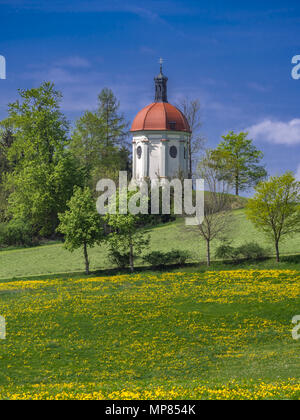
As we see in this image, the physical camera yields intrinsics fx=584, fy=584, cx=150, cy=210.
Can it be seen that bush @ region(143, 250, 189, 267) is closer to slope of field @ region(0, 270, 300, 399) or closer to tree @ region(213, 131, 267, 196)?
slope of field @ region(0, 270, 300, 399)

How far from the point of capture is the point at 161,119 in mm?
88000

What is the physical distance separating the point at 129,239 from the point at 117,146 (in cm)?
4625

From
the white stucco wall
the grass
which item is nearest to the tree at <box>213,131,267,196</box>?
the white stucco wall

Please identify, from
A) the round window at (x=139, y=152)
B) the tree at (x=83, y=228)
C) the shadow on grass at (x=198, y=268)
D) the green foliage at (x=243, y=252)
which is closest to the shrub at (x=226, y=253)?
→ the green foliage at (x=243, y=252)

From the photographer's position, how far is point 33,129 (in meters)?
74.8

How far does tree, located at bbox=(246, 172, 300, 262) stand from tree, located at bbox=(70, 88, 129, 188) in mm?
32505

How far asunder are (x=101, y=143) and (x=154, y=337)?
6294 centimetres

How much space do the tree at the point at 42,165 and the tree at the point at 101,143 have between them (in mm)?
4607

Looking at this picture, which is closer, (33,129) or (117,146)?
(33,129)

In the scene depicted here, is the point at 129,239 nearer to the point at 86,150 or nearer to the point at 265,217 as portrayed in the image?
the point at 265,217

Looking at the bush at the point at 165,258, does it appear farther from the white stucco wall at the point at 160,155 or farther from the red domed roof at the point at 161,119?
the red domed roof at the point at 161,119

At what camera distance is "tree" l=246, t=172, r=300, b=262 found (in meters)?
49.4

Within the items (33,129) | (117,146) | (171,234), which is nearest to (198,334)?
(171,234)

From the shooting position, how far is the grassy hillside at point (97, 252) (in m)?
53.7
